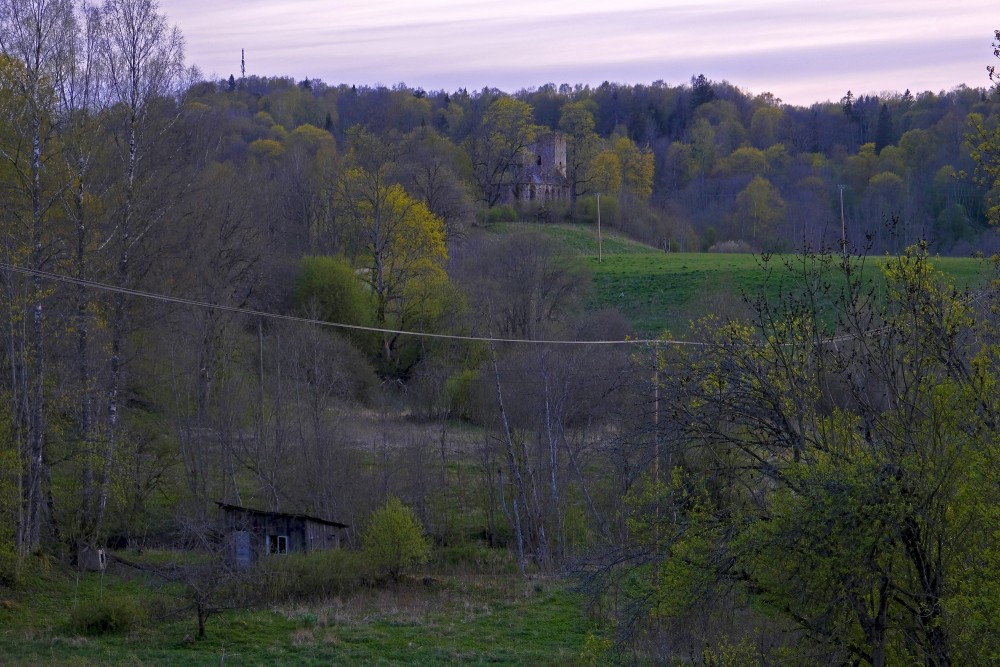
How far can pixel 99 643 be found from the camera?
17031 millimetres

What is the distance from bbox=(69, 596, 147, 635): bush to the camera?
1769 centimetres

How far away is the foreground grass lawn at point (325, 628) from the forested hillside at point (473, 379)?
1.41 meters

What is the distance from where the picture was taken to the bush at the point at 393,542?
2284cm

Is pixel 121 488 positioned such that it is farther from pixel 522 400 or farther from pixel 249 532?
pixel 522 400

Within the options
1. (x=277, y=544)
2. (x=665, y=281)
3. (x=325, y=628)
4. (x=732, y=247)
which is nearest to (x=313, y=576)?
(x=277, y=544)

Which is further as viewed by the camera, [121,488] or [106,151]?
[106,151]

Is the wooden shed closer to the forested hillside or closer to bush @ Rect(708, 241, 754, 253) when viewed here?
the forested hillside

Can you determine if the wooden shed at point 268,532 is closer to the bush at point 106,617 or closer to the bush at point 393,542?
the bush at point 393,542

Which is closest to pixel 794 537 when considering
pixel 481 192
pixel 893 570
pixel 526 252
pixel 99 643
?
pixel 893 570

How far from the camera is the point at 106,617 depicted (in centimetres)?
1798

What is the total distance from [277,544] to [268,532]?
0.37m

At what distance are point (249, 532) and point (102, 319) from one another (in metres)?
6.17

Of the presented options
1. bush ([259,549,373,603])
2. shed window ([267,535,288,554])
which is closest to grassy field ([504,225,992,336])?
bush ([259,549,373,603])

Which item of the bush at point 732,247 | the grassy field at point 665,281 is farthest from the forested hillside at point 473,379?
the grassy field at point 665,281
